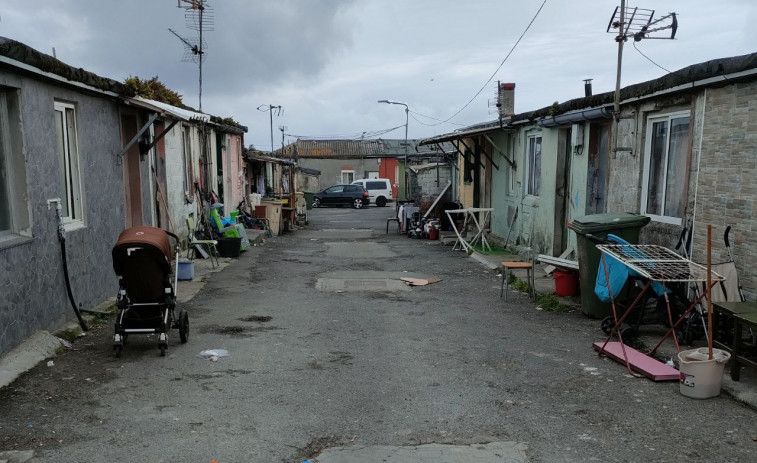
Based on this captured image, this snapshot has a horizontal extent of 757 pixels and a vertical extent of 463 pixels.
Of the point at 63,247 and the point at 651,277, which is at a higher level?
the point at 63,247

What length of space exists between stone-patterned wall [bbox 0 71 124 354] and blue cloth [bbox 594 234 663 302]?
236 inches

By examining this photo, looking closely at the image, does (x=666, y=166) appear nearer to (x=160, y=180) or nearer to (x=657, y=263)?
(x=657, y=263)

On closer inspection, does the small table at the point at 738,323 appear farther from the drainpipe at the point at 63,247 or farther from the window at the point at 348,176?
the window at the point at 348,176

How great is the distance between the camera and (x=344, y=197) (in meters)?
37.1

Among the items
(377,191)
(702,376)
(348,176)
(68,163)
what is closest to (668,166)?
(702,376)

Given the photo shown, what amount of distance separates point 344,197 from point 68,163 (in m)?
29.8

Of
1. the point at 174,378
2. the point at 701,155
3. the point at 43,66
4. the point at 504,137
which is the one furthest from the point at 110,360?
the point at 504,137

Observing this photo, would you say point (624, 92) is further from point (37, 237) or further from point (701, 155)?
point (37, 237)

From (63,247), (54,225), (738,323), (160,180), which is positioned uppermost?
(160,180)

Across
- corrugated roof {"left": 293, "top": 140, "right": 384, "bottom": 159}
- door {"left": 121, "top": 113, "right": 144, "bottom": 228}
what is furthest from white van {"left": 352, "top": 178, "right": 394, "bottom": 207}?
door {"left": 121, "top": 113, "right": 144, "bottom": 228}

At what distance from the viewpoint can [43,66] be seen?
20.2 ft

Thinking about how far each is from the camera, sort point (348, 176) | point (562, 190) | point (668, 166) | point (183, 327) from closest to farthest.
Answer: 1. point (183, 327)
2. point (668, 166)
3. point (562, 190)
4. point (348, 176)

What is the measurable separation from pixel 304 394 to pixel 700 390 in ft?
10.7

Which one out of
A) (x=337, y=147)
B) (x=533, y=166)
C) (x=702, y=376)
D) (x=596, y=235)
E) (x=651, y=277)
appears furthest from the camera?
(x=337, y=147)
